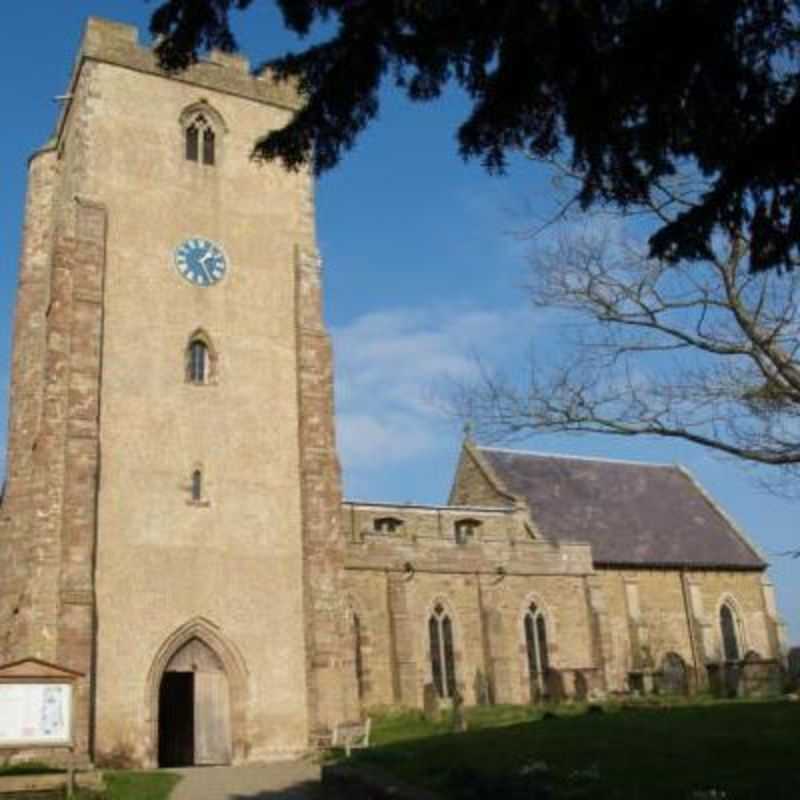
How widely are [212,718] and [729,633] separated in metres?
24.5

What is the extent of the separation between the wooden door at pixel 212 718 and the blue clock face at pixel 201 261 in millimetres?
9698

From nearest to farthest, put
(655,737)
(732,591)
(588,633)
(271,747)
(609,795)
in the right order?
1. (609,795)
2. (655,737)
3. (271,747)
4. (588,633)
5. (732,591)

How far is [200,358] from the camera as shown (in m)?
25.3

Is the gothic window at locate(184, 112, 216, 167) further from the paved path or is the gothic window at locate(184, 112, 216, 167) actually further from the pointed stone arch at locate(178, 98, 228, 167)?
the paved path

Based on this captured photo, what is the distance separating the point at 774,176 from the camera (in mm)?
5418

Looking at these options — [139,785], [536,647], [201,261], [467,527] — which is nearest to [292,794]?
[139,785]

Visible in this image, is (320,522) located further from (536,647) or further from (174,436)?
(536,647)

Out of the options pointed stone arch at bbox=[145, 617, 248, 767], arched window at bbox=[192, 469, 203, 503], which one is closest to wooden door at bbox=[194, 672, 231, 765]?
pointed stone arch at bbox=[145, 617, 248, 767]

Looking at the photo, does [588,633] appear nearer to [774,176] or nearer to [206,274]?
Answer: [206,274]

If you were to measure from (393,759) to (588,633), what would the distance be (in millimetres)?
20898

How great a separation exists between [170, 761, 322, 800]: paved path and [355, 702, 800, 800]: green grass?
1.43 meters

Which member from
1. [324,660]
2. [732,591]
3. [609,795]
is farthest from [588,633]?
[609,795]

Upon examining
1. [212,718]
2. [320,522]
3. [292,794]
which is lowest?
[292,794]

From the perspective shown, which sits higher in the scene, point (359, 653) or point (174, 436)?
point (174, 436)
